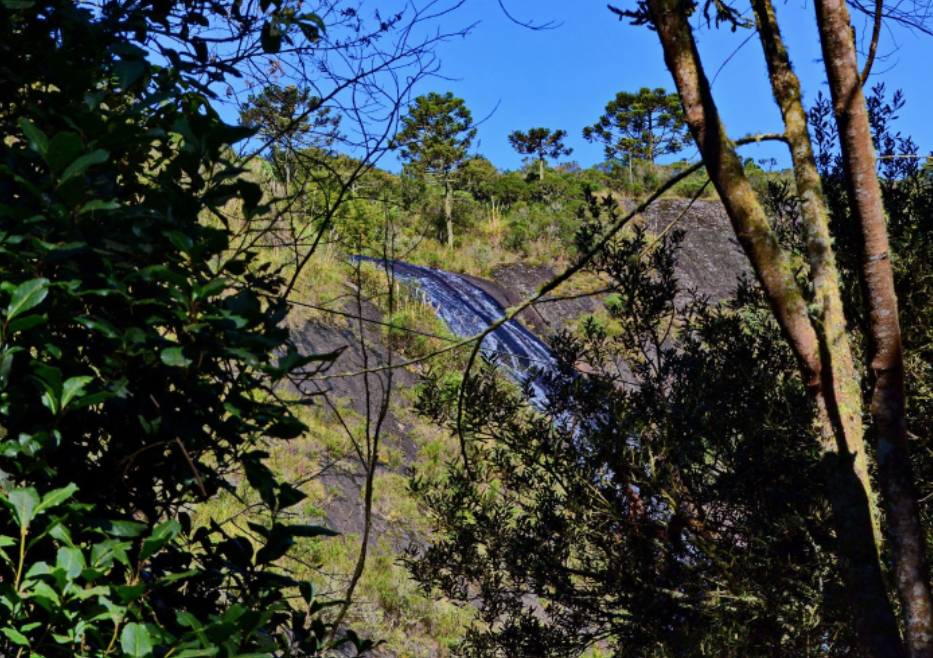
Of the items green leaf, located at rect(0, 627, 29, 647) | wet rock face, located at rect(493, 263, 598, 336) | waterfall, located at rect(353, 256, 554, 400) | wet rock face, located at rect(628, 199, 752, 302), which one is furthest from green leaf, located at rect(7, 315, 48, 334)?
wet rock face, located at rect(628, 199, 752, 302)

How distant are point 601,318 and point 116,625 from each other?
759 inches

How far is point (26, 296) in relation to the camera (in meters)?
1.36

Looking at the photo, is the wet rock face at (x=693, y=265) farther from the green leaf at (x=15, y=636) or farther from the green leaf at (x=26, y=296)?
the green leaf at (x=15, y=636)

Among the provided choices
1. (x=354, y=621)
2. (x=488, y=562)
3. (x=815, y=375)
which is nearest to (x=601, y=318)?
(x=354, y=621)

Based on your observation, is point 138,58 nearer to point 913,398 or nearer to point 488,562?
point 488,562

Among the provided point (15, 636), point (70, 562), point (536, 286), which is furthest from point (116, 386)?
point (536, 286)

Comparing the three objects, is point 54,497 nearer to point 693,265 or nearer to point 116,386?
point 116,386

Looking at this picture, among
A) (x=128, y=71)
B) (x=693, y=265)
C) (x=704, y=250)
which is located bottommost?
(x=128, y=71)

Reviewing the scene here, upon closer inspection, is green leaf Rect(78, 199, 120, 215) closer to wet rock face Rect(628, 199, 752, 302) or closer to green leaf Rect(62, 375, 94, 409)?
green leaf Rect(62, 375, 94, 409)

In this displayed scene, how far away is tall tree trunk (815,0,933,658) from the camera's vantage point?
293 centimetres

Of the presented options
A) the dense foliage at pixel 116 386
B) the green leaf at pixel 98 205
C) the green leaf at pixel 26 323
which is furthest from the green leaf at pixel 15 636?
the green leaf at pixel 98 205

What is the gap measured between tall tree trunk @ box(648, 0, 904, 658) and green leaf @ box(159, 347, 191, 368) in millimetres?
1982

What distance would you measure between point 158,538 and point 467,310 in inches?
713

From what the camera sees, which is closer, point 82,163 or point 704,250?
point 82,163
